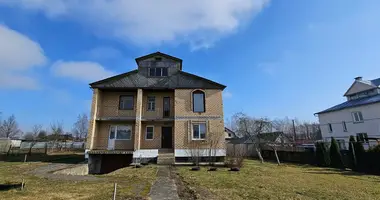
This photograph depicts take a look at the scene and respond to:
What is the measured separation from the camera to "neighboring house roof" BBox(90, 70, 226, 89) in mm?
19062

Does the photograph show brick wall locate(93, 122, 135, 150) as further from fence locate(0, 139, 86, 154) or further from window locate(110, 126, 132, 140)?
fence locate(0, 139, 86, 154)

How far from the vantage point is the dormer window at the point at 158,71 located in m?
20.0

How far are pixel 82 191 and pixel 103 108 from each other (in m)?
13.4

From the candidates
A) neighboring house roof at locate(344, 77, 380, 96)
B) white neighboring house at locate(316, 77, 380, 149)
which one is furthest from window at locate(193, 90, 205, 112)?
neighboring house roof at locate(344, 77, 380, 96)

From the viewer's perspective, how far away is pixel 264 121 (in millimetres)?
21797

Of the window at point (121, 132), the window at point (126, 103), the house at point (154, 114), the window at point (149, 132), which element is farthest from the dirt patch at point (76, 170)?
the window at point (126, 103)

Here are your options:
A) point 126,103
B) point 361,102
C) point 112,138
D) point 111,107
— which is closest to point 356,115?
point 361,102

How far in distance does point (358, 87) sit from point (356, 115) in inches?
206

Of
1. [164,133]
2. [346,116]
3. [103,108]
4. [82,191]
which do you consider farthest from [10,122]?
[346,116]

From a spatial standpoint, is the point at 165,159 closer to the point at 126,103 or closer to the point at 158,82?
the point at 126,103

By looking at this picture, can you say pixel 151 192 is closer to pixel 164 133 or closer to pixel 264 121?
pixel 164 133

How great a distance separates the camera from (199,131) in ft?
60.7

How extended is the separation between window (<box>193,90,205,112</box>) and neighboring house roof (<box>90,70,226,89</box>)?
0.71 meters

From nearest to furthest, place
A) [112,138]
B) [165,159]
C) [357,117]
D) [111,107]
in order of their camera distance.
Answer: [165,159]
[112,138]
[111,107]
[357,117]
